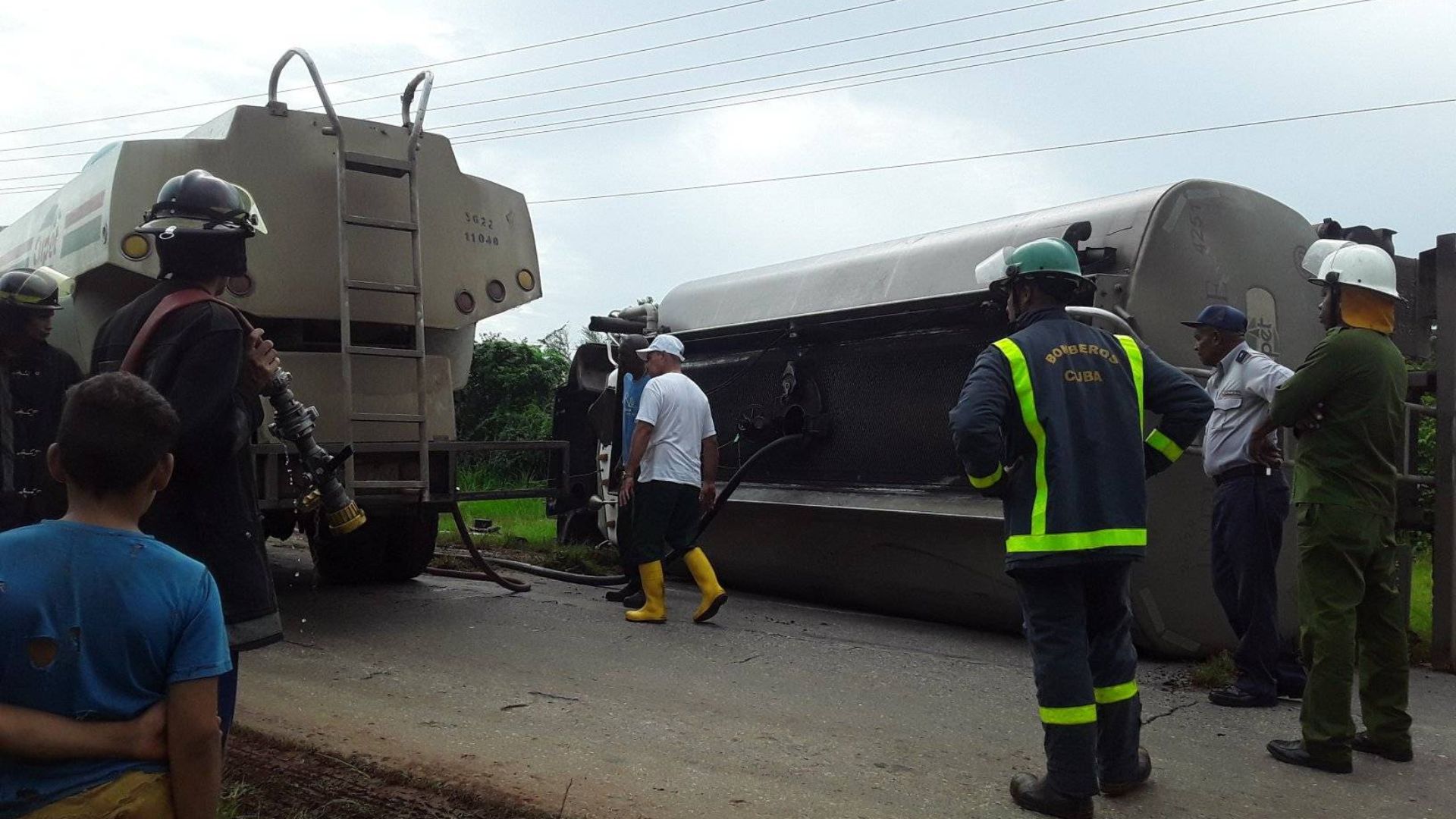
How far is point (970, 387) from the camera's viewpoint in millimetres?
3637

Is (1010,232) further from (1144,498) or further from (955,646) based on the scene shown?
(1144,498)

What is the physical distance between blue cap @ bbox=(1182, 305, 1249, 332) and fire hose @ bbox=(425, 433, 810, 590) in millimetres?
2915

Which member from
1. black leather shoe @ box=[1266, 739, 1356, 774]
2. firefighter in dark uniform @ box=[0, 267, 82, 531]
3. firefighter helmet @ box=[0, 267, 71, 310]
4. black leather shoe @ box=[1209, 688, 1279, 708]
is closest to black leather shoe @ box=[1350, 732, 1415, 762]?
black leather shoe @ box=[1266, 739, 1356, 774]

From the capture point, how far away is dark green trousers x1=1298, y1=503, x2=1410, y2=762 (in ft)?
13.2

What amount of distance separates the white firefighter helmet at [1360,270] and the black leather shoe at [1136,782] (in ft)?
6.10

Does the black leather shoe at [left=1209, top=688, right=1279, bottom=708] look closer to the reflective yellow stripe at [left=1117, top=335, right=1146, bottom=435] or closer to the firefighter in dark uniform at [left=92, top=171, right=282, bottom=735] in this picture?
the reflective yellow stripe at [left=1117, top=335, right=1146, bottom=435]

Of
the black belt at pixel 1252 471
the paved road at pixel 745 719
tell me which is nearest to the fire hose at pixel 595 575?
the paved road at pixel 745 719

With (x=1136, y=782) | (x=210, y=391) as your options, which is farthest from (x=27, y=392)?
(x=1136, y=782)

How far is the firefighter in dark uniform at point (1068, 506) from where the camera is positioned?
138 inches

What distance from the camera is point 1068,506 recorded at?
355 centimetres

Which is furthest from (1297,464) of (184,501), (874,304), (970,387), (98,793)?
(98,793)

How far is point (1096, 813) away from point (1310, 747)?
0.97 meters

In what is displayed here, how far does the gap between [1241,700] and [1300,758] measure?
3.02 ft

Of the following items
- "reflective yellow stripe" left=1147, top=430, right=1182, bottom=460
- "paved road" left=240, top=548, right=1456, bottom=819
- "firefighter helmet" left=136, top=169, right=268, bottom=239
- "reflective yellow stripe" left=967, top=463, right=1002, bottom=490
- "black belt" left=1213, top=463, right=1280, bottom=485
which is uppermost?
"firefighter helmet" left=136, top=169, right=268, bottom=239
